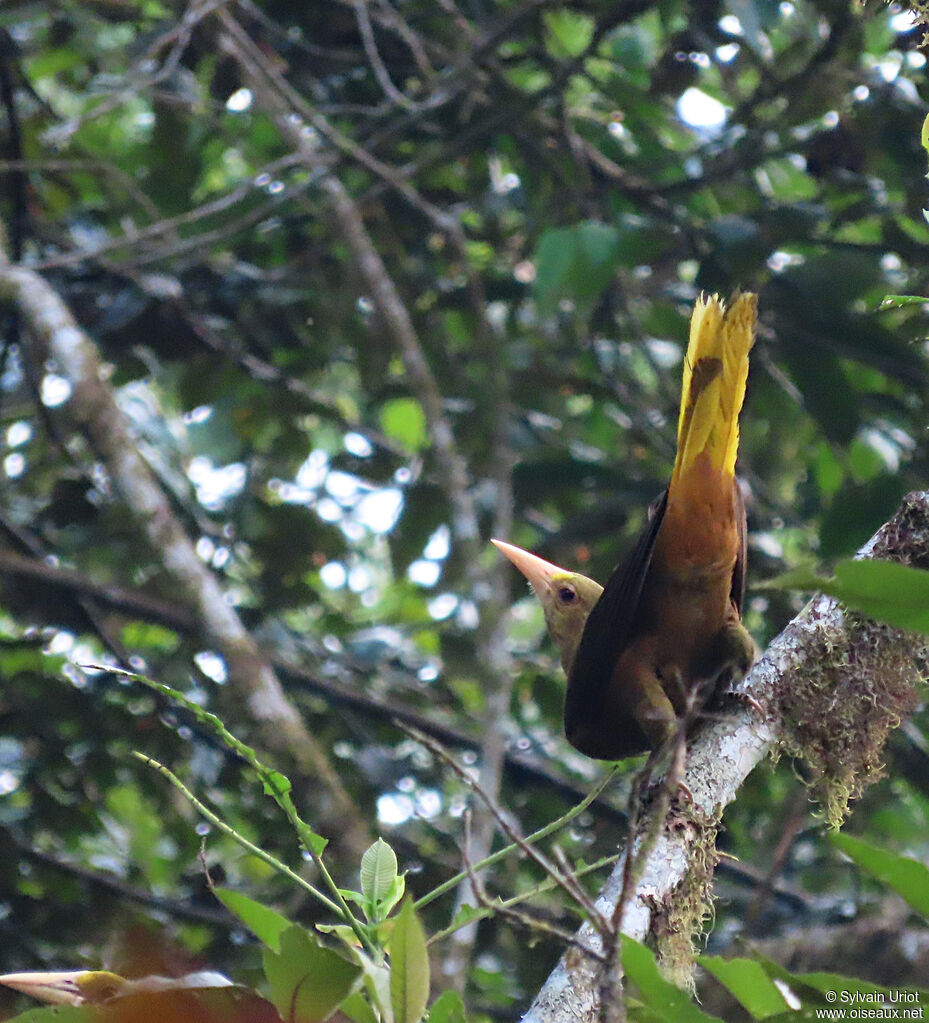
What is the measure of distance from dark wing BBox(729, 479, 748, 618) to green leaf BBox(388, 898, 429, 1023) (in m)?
1.87

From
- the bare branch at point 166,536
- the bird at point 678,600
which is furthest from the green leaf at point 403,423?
the bird at point 678,600

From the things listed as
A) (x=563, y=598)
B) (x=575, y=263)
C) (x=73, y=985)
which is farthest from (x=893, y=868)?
(x=575, y=263)

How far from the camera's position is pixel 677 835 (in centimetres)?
190

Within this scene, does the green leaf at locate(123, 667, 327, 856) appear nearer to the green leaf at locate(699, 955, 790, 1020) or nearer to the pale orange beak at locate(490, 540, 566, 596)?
the green leaf at locate(699, 955, 790, 1020)

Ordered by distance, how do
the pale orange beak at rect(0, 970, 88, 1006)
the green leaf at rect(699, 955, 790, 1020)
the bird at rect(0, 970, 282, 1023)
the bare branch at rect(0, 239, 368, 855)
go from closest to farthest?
the bird at rect(0, 970, 282, 1023) < the green leaf at rect(699, 955, 790, 1020) < the pale orange beak at rect(0, 970, 88, 1006) < the bare branch at rect(0, 239, 368, 855)

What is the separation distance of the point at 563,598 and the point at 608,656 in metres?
0.54

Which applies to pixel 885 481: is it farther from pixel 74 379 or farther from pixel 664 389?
pixel 74 379

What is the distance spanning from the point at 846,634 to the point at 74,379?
2.90 meters

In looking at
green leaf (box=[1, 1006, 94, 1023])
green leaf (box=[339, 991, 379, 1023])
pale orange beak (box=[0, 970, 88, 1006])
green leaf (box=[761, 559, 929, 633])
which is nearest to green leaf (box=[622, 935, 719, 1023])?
green leaf (box=[339, 991, 379, 1023])

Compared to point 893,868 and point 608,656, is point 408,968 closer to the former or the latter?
point 893,868

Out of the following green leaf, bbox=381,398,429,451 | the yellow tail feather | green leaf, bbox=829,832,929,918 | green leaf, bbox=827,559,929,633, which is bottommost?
green leaf, bbox=381,398,429,451

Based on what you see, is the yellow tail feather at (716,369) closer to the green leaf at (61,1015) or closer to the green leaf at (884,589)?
the green leaf at (884,589)

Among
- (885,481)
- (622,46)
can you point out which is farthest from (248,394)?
(885,481)

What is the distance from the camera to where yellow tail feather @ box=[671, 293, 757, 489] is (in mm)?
2713
